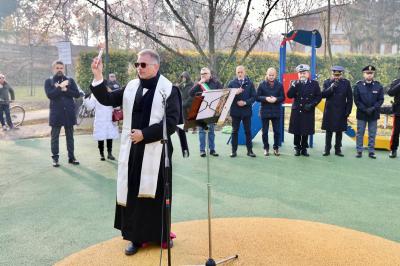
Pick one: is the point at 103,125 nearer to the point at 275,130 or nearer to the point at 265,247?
the point at 275,130

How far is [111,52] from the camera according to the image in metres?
16.1

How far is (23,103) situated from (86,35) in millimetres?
20092

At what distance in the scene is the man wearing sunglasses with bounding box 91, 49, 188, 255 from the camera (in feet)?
12.2

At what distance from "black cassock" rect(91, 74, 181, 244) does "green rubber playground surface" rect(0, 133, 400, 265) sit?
699 mm

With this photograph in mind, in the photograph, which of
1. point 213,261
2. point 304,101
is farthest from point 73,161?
point 213,261

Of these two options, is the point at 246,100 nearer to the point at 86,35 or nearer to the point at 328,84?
the point at 328,84

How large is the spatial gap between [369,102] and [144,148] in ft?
20.4

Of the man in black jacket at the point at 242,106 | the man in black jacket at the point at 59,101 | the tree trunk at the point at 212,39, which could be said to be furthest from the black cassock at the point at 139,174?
the tree trunk at the point at 212,39

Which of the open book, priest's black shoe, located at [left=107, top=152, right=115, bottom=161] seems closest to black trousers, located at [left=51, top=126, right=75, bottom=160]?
priest's black shoe, located at [left=107, top=152, right=115, bottom=161]

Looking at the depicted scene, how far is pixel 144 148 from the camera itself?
3.77 meters

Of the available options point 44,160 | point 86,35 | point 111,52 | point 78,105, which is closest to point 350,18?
point 86,35

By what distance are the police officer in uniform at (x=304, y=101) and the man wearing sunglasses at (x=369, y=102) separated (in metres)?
0.87

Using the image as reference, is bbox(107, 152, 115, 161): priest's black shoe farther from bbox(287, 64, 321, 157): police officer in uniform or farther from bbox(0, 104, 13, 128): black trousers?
bbox(0, 104, 13, 128): black trousers

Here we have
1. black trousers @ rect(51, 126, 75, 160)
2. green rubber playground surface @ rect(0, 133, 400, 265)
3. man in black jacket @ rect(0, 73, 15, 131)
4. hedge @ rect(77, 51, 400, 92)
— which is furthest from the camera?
hedge @ rect(77, 51, 400, 92)
